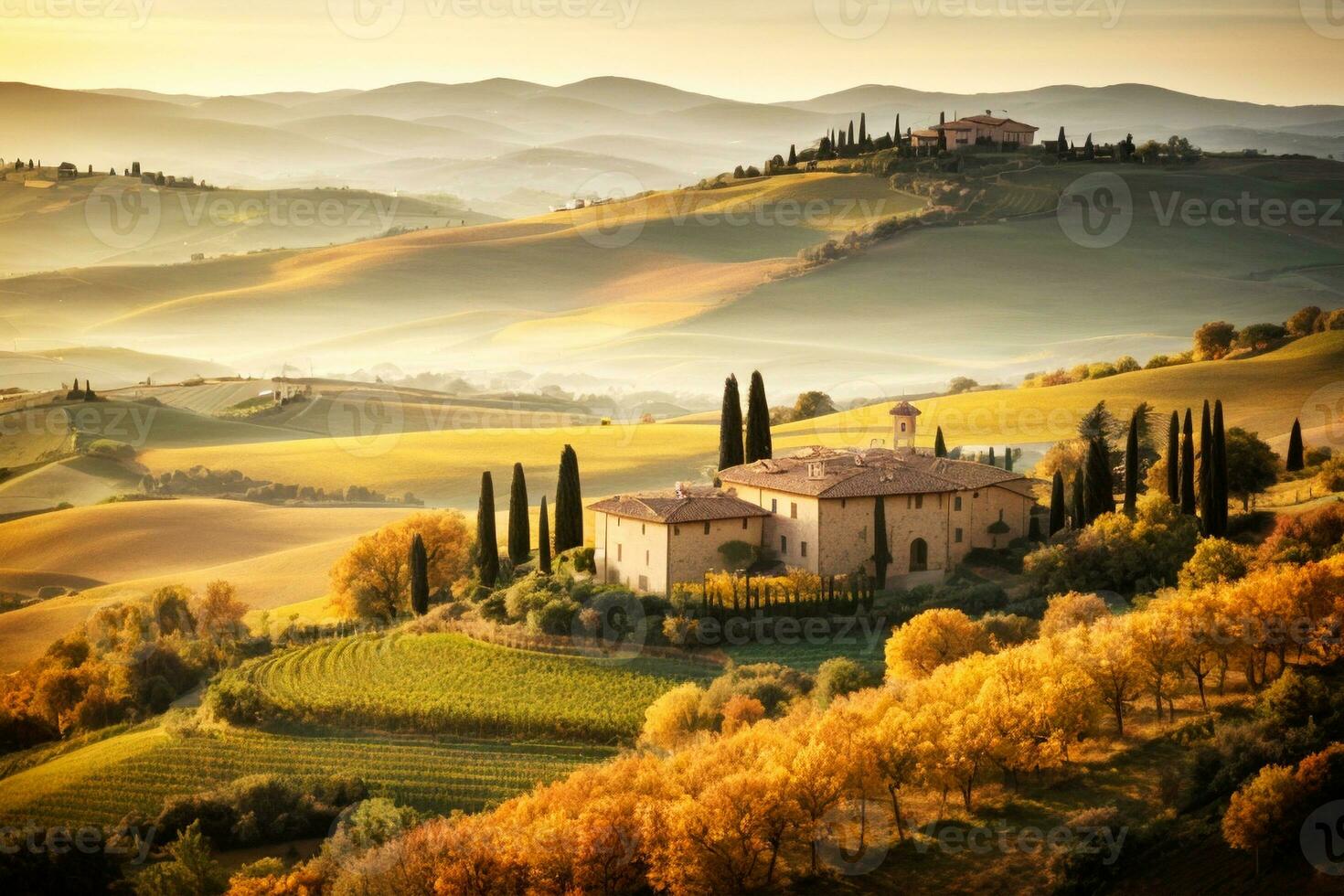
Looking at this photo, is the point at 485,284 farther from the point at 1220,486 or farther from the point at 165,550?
the point at 1220,486

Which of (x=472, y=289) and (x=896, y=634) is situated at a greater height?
(x=472, y=289)

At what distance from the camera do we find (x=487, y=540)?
53.3 m

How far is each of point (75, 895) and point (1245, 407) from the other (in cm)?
5286

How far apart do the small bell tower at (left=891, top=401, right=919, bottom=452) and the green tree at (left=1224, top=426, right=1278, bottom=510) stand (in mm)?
10993

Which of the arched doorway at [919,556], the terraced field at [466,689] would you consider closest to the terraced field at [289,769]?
the terraced field at [466,689]

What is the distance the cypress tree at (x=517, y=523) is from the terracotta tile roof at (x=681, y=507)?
3.68m

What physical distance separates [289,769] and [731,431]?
2232 centimetres

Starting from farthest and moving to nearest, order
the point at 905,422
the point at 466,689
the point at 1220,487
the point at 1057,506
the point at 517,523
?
the point at 905,422
the point at 517,523
the point at 1057,506
the point at 1220,487
the point at 466,689

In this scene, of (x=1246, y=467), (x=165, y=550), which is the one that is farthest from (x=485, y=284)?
(x=1246, y=467)

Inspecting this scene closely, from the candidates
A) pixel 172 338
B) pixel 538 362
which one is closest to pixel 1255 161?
pixel 538 362

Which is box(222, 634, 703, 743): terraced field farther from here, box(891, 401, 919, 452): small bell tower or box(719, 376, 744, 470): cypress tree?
box(891, 401, 919, 452): small bell tower

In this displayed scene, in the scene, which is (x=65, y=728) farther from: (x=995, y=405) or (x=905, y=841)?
(x=995, y=405)

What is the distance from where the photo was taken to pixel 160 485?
83625 mm

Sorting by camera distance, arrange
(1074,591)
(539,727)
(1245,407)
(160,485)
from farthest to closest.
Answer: (160,485), (1245,407), (1074,591), (539,727)
